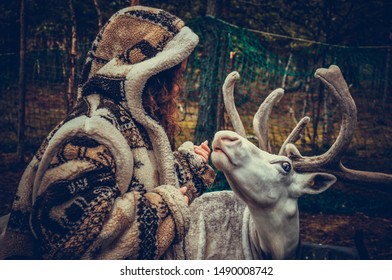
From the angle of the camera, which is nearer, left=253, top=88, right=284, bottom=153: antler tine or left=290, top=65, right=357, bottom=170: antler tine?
left=290, top=65, right=357, bottom=170: antler tine

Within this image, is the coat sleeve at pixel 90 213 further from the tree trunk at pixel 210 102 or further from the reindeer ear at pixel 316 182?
the tree trunk at pixel 210 102

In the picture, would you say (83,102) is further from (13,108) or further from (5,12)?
(13,108)

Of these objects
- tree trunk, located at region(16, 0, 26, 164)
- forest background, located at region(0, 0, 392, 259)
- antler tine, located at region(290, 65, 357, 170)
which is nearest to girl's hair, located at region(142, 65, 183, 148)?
antler tine, located at region(290, 65, 357, 170)

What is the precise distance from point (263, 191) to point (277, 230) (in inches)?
8.8

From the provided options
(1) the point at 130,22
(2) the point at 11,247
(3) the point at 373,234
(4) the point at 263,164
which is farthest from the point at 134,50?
(3) the point at 373,234

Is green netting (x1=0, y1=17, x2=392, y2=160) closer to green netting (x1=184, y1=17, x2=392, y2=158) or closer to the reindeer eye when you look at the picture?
green netting (x1=184, y1=17, x2=392, y2=158)

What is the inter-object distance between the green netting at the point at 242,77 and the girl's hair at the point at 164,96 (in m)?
3.04

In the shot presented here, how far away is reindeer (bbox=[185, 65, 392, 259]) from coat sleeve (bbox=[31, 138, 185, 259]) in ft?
1.58

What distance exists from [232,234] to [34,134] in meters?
6.06

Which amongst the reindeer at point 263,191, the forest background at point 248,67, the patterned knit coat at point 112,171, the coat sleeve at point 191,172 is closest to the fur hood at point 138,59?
the patterned knit coat at point 112,171

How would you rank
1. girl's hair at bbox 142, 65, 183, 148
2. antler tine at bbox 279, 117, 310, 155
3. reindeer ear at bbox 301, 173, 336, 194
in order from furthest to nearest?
antler tine at bbox 279, 117, 310, 155, reindeer ear at bbox 301, 173, 336, 194, girl's hair at bbox 142, 65, 183, 148

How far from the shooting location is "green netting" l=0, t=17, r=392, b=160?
562 centimetres

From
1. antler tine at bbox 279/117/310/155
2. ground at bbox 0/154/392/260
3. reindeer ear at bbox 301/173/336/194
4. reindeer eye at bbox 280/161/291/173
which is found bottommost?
ground at bbox 0/154/392/260

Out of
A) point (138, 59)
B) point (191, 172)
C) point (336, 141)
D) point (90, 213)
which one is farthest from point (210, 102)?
point (90, 213)
